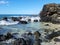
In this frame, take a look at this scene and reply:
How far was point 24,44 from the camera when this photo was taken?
1223 centimetres

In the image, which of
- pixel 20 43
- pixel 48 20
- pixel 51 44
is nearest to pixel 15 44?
pixel 20 43

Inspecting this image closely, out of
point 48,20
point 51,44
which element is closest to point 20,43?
point 51,44

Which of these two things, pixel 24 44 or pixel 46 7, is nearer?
pixel 24 44

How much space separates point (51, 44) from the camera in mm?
13047

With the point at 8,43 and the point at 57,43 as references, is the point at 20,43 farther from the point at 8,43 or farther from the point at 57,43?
the point at 57,43

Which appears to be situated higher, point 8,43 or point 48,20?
point 8,43

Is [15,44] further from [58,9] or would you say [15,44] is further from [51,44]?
[58,9]

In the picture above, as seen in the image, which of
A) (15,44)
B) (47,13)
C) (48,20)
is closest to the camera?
(15,44)

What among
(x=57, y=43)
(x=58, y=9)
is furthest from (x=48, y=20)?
(x=57, y=43)

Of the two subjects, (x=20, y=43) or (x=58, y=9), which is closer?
(x=20, y=43)

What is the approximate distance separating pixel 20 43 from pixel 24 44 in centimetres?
34

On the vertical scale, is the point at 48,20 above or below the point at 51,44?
below

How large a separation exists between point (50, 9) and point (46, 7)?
2377 millimetres

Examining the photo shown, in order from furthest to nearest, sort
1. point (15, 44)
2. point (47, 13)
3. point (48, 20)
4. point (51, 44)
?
point (47, 13), point (48, 20), point (51, 44), point (15, 44)
